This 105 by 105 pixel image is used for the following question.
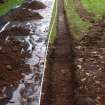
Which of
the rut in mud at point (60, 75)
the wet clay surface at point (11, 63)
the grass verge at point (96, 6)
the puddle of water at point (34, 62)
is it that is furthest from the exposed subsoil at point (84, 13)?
the wet clay surface at point (11, 63)

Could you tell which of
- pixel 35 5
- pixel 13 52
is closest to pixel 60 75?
pixel 13 52

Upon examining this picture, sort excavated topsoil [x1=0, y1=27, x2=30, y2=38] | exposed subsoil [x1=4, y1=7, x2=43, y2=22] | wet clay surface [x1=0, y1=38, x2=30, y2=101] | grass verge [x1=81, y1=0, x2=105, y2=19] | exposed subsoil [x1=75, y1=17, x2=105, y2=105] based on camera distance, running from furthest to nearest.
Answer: grass verge [x1=81, y1=0, x2=105, y2=19] < exposed subsoil [x1=4, y1=7, x2=43, y2=22] < excavated topsoil [x1=0, y1=27, x2=30, y2=38] < wet clay surface [x1=0, y1=38, x2=30, y2=101] < exposed subsoil [x1=75, y1=17, x2=105, y2=105]

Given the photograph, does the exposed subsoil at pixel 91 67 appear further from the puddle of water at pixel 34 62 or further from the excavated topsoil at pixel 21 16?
the excavated topsoil at pixel 21 16

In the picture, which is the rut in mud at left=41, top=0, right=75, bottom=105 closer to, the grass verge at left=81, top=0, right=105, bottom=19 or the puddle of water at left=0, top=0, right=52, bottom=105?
the puddle of water at left=0, top=0, right=52, bottom=105

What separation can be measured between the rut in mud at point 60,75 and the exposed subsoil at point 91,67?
0.35 m

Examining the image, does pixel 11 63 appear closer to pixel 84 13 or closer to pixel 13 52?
pixel 13 52

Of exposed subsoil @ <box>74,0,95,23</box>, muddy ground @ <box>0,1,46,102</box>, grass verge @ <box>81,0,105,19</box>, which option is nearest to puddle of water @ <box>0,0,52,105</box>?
muddy ground @ <box>0,1,46,102</box>

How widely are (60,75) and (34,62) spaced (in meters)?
1.36

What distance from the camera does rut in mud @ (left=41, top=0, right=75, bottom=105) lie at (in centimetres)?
1129

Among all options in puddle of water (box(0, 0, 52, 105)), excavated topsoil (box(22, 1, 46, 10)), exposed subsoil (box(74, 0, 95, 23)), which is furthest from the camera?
excavated topsoil (box(22, 1, 46, 10))

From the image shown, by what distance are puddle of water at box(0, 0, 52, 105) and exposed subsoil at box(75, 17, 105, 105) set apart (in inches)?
61.4

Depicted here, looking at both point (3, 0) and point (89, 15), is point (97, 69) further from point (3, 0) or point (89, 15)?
point (3, 0)

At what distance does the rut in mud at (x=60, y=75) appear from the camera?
11289 millimetres

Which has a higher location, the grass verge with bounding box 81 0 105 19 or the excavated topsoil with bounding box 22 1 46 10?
the excavated topsoil with bounding box 22 1 46 10
